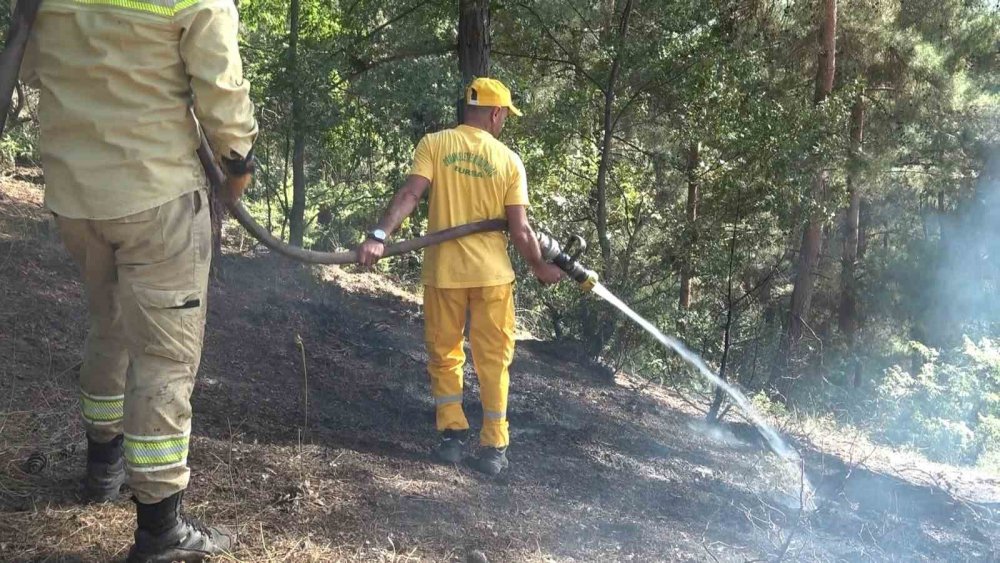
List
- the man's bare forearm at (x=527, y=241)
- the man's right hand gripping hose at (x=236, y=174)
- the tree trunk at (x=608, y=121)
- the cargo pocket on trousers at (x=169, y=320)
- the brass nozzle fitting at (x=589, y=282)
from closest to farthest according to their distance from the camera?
1. the cargo pocket on trousers at (x=169, y=320)
2. the man's right hand gripping hose at (x=236, y=174)
3. the man's bare forearm at (x=527, y=241)
4. the brass nozzle fitting at (x=589, y=282)
5. the tree trunk at (x=608, y=121)

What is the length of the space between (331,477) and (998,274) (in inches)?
958

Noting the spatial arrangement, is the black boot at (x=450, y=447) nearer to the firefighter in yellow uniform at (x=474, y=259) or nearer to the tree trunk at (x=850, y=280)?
the firefighter in yellow uniform at (x=474, y=259)

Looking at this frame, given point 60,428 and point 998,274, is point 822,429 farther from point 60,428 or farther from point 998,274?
point 998,274

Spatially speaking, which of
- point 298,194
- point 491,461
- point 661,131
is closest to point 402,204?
point 491,461

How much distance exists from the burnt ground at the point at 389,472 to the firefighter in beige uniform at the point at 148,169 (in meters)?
0.50

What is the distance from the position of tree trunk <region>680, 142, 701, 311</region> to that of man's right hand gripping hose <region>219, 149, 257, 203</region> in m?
8.05

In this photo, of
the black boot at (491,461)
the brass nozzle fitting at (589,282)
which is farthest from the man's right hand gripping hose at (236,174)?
the brass nozzle fitting at (589,282)

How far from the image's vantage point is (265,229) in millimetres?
3811

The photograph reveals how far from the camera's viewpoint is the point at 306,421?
14.3 feet

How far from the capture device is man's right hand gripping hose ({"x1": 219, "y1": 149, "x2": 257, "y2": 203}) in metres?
2.83

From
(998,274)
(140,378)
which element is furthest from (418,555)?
(998,274)

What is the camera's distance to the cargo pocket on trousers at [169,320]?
2.66 meters

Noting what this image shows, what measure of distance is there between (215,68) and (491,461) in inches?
99.6

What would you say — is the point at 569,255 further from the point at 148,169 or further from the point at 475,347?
the point at 148,169
